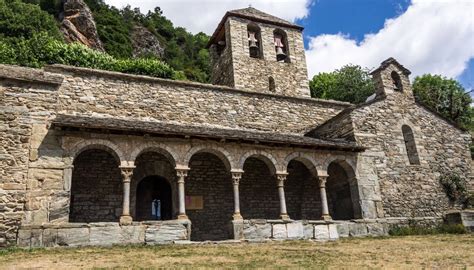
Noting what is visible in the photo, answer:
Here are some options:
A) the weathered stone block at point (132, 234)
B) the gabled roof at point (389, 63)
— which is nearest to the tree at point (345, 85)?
the gabled roof at point (389, 63)

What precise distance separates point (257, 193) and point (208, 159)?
89.7 inches

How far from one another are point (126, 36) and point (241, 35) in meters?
24.0

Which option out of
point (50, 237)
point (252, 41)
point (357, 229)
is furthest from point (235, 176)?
point (252, 41)

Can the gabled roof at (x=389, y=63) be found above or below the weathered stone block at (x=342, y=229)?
above

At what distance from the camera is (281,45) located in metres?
20.9

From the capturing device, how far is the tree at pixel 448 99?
29.4 meters

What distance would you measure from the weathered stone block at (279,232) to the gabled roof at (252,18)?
1211cm

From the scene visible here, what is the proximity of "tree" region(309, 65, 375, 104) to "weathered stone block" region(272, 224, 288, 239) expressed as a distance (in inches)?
883

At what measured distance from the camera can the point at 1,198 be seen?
922 centimetres

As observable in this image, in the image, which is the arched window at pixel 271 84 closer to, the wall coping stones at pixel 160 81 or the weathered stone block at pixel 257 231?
the wall coping stones at pixel 160 81

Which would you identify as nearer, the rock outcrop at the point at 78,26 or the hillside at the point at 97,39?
the hillside at the point at 97,39

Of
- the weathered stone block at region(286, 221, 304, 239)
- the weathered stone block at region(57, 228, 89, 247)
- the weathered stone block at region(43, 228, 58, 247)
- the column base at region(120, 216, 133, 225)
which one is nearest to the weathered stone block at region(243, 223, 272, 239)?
the weathered stone block at region(286, 221, 304, 239)

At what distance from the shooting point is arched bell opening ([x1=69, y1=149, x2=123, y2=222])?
11719mm

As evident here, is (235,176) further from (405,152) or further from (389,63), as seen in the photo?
(389,63)
